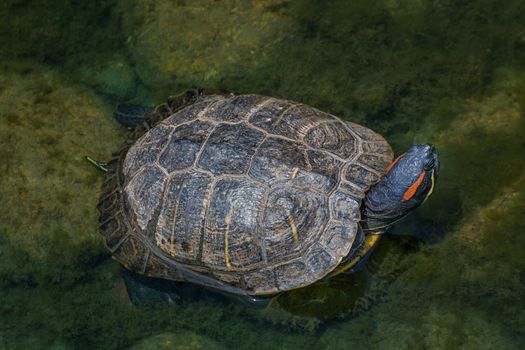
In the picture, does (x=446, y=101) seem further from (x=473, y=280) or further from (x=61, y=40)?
(x=61, y=40)

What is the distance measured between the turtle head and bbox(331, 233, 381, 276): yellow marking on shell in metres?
0.21

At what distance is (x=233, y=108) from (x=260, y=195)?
91cm

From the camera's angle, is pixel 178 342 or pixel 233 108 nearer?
pixel 233 108

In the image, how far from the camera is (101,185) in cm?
566

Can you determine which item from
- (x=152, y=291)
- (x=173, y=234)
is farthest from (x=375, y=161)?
(x=152, y=291)

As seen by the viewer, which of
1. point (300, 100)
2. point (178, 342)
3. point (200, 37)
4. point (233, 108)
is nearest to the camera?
point (233, 108)

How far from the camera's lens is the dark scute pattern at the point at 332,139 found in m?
4.54

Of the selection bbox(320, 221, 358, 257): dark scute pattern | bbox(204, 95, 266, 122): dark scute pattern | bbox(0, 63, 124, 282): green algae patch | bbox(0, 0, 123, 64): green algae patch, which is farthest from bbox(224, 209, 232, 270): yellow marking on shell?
bbox(0, 0, 123, 64): green algae patch

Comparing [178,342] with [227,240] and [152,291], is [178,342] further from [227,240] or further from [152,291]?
[227,240]

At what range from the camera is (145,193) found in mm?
4652

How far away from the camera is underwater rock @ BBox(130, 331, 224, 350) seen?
5.20 m

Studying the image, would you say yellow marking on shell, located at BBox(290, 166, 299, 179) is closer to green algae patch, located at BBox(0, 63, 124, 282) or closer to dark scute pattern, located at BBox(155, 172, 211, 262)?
dark scute pattern, located at BBox(155, 172, 211, 262)

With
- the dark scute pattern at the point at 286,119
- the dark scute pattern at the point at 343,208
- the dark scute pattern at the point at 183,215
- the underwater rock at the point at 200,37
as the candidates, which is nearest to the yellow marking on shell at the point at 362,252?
the dark scute pattern at the point at 343,208

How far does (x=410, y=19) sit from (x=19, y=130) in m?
4.54
